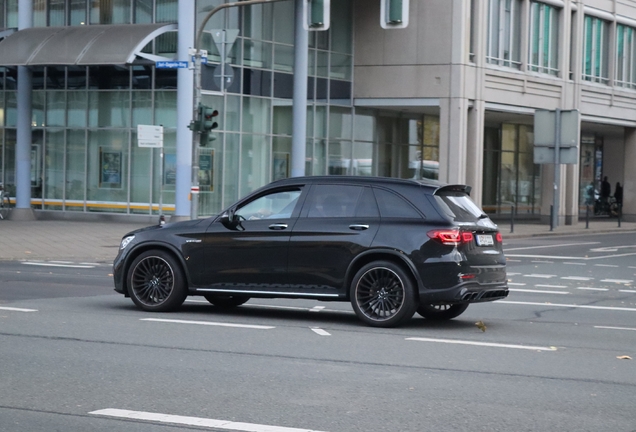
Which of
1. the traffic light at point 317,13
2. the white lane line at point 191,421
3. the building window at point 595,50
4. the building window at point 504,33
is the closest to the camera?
the white lane line at point 191,421

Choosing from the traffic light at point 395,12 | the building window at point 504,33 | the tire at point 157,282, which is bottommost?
the tire at point 157,282

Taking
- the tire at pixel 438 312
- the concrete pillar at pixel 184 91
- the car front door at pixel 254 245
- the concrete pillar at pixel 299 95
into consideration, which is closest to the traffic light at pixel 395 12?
the car front door at pixel 254 245

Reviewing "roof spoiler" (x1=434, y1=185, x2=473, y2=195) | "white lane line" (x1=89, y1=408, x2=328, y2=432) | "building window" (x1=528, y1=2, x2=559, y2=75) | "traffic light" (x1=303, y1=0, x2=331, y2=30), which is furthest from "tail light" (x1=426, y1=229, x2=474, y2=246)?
"building window" (x1=528, y1=2, x2=559, y2=75)

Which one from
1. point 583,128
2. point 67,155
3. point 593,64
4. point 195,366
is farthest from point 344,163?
point 195,366

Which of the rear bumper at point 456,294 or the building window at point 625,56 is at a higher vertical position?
the building window at point 625,56

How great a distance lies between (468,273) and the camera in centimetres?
1129

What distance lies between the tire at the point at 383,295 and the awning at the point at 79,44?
69.9ft

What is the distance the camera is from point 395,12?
62.8 feet

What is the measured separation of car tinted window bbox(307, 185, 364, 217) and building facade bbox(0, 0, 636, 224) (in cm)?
1972

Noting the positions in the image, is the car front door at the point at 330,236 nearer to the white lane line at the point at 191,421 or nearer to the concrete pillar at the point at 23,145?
the white lane line at the point at 191,421

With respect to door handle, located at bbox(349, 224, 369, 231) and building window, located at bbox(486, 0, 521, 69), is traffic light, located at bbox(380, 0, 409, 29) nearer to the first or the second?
door handle, located at bbox(349, 224, 369, 231)

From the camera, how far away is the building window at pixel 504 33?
4025 cm

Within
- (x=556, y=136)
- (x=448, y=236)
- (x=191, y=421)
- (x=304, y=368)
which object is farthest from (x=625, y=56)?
(x=191, y=421)

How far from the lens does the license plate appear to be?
37.9 feet
